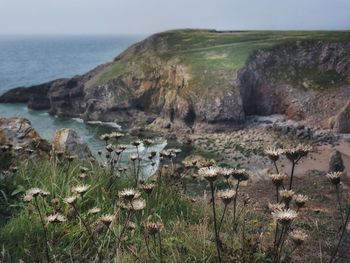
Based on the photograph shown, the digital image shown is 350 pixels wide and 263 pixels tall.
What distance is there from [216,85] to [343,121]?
19.0 m

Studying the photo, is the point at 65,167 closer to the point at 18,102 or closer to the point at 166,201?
the point at 166,201

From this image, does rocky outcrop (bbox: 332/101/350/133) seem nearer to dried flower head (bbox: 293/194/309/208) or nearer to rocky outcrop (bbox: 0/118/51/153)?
rocky outcrop (bbox: 0/118/51/153)

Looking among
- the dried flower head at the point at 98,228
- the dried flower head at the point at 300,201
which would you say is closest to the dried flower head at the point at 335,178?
the dried flower head at the point at 300,201

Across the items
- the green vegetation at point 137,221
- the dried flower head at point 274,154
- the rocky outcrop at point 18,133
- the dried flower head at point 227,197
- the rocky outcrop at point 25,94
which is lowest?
the rocky outcrop at point 25,94

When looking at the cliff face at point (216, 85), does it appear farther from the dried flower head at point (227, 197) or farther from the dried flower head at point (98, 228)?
the dried flower head at point (227, 197)

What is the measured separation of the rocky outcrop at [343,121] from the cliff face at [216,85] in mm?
3632

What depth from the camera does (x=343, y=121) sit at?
55562 millimetres

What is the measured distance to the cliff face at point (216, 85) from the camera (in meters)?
65.0

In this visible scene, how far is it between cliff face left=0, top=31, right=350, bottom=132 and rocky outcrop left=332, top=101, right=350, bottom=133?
3632mm

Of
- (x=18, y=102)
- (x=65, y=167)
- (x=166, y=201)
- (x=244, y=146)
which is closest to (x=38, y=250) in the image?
(x=166, y=201)

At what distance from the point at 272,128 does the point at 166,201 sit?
52315mm

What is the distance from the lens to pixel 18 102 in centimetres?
9438

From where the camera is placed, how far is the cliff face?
2559 inches

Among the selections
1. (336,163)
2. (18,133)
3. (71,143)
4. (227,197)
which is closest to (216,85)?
(336,163)
